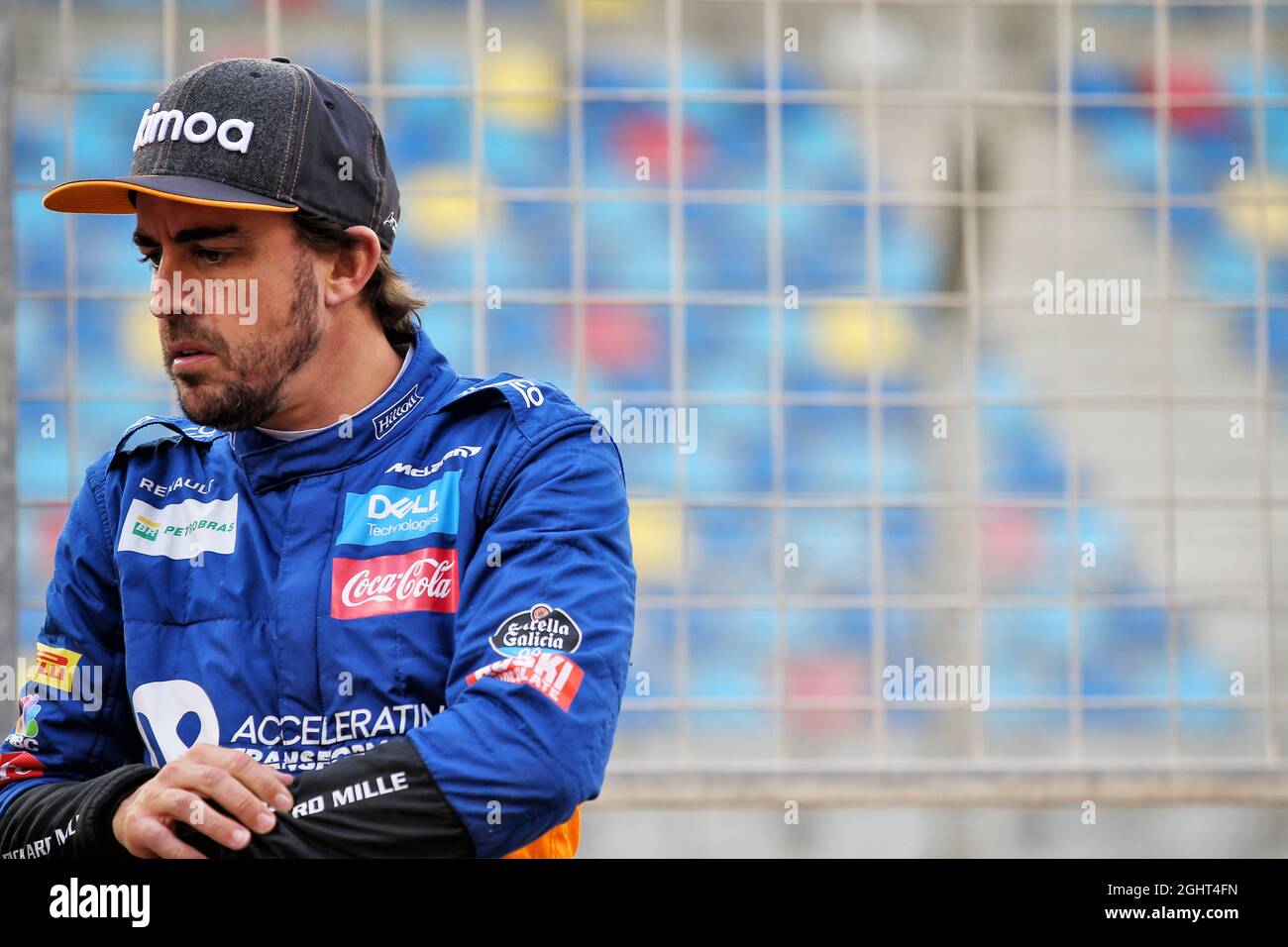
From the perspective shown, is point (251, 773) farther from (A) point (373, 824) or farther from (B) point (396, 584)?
(B) point (396, 584)

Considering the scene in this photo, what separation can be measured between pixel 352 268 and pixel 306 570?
0.51 m

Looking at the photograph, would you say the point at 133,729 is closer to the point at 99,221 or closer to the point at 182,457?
the point at 182,457

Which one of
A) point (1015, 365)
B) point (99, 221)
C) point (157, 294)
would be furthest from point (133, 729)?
point (1015, 365)

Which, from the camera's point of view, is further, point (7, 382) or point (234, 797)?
point (7, 382)

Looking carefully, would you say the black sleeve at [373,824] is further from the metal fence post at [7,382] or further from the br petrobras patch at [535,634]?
the metal fence post at [7,382]

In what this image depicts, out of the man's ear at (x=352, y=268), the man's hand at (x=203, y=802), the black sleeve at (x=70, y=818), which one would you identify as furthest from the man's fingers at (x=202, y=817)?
→ the man's ear at (x=352, y=268)

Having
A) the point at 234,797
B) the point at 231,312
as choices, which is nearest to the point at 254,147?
the point at 231,312

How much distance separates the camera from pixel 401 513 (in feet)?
7.47

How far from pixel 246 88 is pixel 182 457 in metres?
0.60
